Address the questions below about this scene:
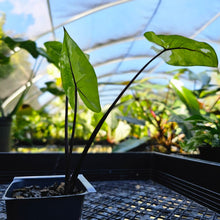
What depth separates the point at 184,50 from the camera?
52 cm

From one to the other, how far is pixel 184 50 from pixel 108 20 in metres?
5.49

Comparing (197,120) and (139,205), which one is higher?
(197,120)

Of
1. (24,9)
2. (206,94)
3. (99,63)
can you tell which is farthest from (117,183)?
(99,63)

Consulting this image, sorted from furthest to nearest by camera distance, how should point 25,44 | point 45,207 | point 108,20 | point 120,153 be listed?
point 108,20
point 25,44
point 120,153
point 45,207

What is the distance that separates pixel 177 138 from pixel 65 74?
821mm

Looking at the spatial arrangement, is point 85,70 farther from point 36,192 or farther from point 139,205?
point 139,205

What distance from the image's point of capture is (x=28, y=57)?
5.50 meters

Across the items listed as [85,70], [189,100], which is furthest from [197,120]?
[85,70]

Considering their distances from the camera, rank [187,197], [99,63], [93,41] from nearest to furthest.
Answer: [187,197] → [93,41] → [99,63]

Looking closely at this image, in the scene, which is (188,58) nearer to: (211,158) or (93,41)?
(211,158)

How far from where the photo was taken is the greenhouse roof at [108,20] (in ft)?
14.5

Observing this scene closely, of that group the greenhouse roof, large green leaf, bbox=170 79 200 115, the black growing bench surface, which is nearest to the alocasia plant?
the black growing bench surface

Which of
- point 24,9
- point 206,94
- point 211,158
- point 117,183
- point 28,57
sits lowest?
point 117,183

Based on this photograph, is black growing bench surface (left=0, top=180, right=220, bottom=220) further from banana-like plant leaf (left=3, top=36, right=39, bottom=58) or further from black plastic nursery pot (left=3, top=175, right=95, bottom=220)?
banana-like plant leaf (left=3, top=36, right=39, bottom=58)
